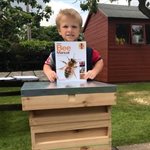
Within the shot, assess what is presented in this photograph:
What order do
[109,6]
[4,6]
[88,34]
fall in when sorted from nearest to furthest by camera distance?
[4,6]
[109,6]
[88,34]

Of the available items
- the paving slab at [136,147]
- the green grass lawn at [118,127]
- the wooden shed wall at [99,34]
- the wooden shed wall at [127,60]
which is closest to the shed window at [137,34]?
the wooden shed wall at [127,60]

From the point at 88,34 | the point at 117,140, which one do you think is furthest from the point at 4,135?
the point at 88,34

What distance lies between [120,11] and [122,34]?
1.49 metres

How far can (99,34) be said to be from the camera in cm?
1838

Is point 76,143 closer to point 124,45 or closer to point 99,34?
point 124,45

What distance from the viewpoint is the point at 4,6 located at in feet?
31.2

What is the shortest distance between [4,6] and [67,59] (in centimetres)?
751

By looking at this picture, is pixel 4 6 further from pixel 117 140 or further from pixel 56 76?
pixel 56 76

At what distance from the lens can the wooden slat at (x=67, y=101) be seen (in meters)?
2.10

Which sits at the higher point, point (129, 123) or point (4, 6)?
point (4, 6)

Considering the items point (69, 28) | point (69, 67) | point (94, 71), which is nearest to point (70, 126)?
point (69, 67)

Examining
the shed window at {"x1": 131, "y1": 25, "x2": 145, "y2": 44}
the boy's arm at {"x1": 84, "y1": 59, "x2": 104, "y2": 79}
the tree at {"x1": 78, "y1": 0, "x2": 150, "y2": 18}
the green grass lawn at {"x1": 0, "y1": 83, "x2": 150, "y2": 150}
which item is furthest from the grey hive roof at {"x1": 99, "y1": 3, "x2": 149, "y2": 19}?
the boy's arm at {"x1": 84, "y1": 59, "x2": 104, "y2": 79}

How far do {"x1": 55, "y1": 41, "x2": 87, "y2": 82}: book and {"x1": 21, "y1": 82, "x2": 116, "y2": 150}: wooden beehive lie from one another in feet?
1.17

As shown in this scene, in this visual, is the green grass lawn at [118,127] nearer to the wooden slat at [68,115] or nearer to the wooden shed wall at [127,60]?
the wooden slat at [68,115]
